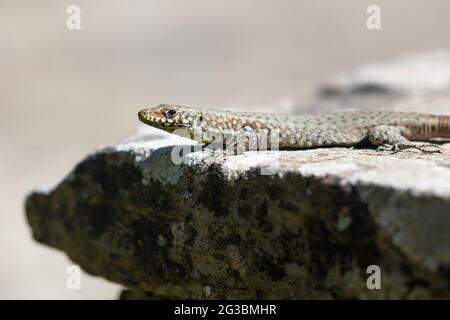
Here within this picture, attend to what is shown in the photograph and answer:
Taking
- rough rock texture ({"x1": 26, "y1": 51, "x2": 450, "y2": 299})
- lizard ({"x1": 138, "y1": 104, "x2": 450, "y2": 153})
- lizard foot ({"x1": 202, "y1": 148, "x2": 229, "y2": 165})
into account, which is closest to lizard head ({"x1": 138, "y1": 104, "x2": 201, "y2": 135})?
lizard ({"x1": 138, "y1": 104, "x2": 450, "y2": 153})

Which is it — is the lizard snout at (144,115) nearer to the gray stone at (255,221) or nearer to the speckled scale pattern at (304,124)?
the speckled scale pattern at (304,124)

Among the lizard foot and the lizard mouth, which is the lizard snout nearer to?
the lizard mouth

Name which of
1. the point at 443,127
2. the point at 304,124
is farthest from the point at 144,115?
the point at 443,127

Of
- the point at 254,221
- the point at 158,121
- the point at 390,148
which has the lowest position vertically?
the point at 254,221

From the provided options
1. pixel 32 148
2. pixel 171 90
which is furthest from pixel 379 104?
pixel 171 90

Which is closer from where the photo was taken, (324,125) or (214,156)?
(214,156)

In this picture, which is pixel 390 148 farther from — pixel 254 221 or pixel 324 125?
pixel 254 221
